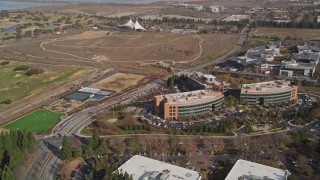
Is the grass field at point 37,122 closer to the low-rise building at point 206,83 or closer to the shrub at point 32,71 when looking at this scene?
the shrub at point 32,71

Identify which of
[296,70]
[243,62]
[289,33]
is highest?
[289,33]

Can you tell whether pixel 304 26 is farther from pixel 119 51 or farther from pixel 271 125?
pixel 271 125

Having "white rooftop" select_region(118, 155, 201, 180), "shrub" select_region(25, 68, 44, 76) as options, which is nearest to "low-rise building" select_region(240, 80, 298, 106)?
"white rooftop" select_region(118, 155, 201, 180)

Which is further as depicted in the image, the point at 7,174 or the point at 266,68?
the point at 266,68

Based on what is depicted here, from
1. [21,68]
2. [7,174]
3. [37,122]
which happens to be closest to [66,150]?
[7,174]

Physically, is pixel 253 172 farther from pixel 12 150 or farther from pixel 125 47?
pixel 125 47

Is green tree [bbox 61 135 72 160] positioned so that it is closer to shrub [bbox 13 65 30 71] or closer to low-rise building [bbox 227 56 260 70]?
shrub [bbox 13 65 30 71]
